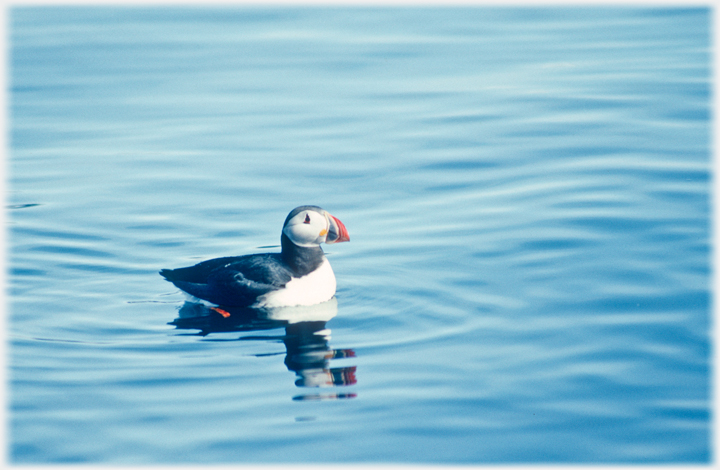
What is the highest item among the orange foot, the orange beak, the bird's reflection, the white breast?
the orange beak

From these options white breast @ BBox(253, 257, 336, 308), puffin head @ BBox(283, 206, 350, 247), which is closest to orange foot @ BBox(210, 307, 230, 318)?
white breast @ BBox(253, 257, 336, 308)

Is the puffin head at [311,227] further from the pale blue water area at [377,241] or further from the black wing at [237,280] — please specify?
the pale blue water area at [377,241]

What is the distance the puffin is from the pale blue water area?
0.19 metres

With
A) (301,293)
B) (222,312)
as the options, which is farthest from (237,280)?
(301,293)

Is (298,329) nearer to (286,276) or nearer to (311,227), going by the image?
(286,276)

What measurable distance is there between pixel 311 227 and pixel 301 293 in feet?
1.99

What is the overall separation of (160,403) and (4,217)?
213 inches

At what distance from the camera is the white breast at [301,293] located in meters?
7.84

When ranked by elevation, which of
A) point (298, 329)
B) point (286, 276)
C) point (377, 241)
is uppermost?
point (377, 241)

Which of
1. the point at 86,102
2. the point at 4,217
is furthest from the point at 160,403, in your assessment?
the point at 86,102

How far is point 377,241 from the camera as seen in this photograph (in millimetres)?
9484

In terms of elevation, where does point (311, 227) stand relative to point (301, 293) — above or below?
above

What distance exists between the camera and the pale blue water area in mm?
5879

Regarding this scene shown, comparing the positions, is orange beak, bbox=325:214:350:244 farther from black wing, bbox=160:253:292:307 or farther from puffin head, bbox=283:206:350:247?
black wing, bbox=160:253:292:307
